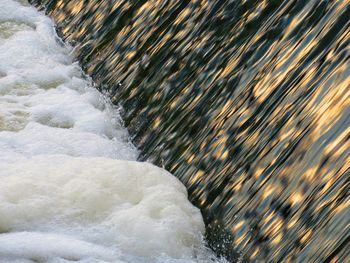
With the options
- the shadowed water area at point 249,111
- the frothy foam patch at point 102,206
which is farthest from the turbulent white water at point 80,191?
the shadowed water area at point 249,111

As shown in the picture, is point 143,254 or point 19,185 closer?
point 143,254

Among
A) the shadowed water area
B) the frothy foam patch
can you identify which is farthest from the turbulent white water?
the shadowed water area

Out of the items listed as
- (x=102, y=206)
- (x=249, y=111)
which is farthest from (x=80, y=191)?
(x=249, y=111)

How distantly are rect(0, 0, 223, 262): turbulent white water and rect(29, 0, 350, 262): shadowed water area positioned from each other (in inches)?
6.7

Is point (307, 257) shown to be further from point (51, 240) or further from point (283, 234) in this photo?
point (51, 240)

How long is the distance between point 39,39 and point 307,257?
194 inches

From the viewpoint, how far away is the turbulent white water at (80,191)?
5258mm

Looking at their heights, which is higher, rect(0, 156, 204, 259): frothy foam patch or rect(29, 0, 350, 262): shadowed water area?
rect(29, 0, 350, 262): shadowed water area

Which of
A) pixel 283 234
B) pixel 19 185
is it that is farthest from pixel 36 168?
pixel 283 234

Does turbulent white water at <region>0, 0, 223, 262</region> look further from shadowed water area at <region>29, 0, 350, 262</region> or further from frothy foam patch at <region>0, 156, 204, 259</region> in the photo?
shadowed water area at <region>29, 0, 350, 262</region>

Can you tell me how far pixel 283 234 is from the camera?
488cm

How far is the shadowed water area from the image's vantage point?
4.88m

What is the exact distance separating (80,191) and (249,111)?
1.11 m

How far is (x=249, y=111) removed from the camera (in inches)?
229
